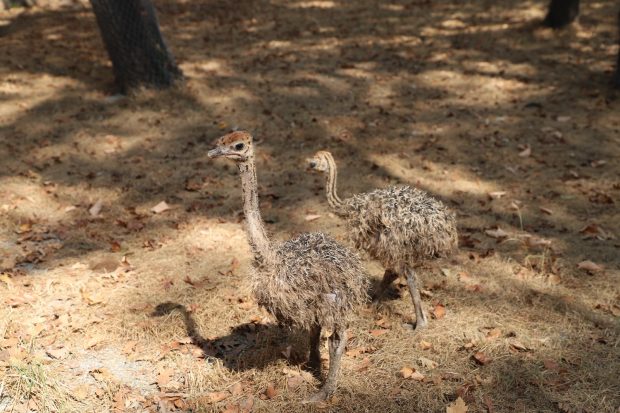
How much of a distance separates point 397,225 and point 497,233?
2.81 metres

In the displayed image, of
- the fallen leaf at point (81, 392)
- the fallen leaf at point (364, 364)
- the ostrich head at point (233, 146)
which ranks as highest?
the ostrich head at point (233, 146)

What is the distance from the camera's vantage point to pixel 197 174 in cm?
920

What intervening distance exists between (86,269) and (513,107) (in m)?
8.97

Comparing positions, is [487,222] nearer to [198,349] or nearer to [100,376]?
[198,349]

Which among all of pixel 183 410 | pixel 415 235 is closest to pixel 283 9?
pixel 415 235

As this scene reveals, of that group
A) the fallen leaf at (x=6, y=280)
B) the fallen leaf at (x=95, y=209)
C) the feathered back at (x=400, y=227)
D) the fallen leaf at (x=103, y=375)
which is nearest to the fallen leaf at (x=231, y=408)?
the fallen leaf at (x=103, y=375)

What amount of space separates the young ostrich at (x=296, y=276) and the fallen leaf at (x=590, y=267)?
3537 mm

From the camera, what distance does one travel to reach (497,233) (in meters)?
7.46

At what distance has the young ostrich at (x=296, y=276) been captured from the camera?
14.6ft

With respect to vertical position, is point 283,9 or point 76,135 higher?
point 283,9

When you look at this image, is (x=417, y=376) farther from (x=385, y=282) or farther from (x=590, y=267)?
(x=590, y=267)

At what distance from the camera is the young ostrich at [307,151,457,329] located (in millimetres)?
5301

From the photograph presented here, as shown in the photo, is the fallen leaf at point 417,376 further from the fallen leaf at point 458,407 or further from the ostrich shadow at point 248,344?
the ostrich shadow at point 248,344

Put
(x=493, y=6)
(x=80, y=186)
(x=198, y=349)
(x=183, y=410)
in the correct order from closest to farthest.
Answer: (x=183, y=410) < (x=198, y=349) < (x=80, y=186) < (x=493, y=6)
